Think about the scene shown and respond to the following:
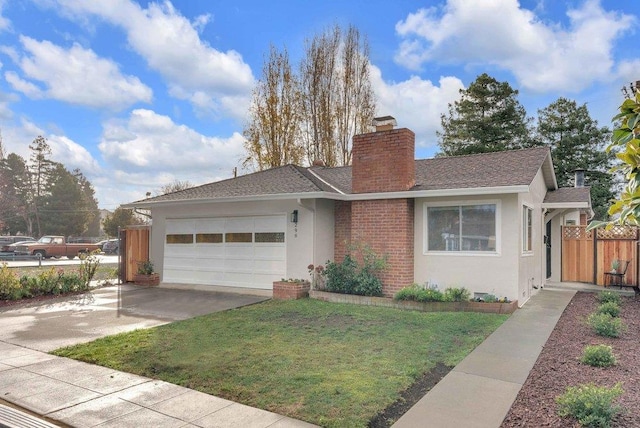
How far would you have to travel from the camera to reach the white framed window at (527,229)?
33.4 ft

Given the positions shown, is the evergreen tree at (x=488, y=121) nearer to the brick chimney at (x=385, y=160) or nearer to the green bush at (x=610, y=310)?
the brick chimney at (x=385, y=160)

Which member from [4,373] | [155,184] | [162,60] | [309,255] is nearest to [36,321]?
[4,373]

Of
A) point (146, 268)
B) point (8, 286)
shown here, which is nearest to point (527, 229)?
point (146, 268)

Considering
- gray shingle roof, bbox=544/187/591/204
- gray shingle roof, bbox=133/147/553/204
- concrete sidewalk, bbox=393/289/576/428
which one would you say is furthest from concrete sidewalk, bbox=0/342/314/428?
gray shingle roof, bbox=544/187/591/204

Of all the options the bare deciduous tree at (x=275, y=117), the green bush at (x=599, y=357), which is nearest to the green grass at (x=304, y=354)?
the green bush at (x=599, y=357)

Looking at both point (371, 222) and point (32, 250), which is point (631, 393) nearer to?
point (371, 222)

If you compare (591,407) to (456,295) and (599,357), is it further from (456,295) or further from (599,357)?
(456,295)

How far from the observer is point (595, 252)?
1307 cm

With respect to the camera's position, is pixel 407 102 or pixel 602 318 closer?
pixel 602 318

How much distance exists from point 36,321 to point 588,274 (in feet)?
49.1

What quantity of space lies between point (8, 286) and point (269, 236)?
6.68 metres

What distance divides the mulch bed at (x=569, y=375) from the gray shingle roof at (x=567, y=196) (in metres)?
5.06

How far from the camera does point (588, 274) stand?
13305 mm

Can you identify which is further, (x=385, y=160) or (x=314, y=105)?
(x=314, y=105)
